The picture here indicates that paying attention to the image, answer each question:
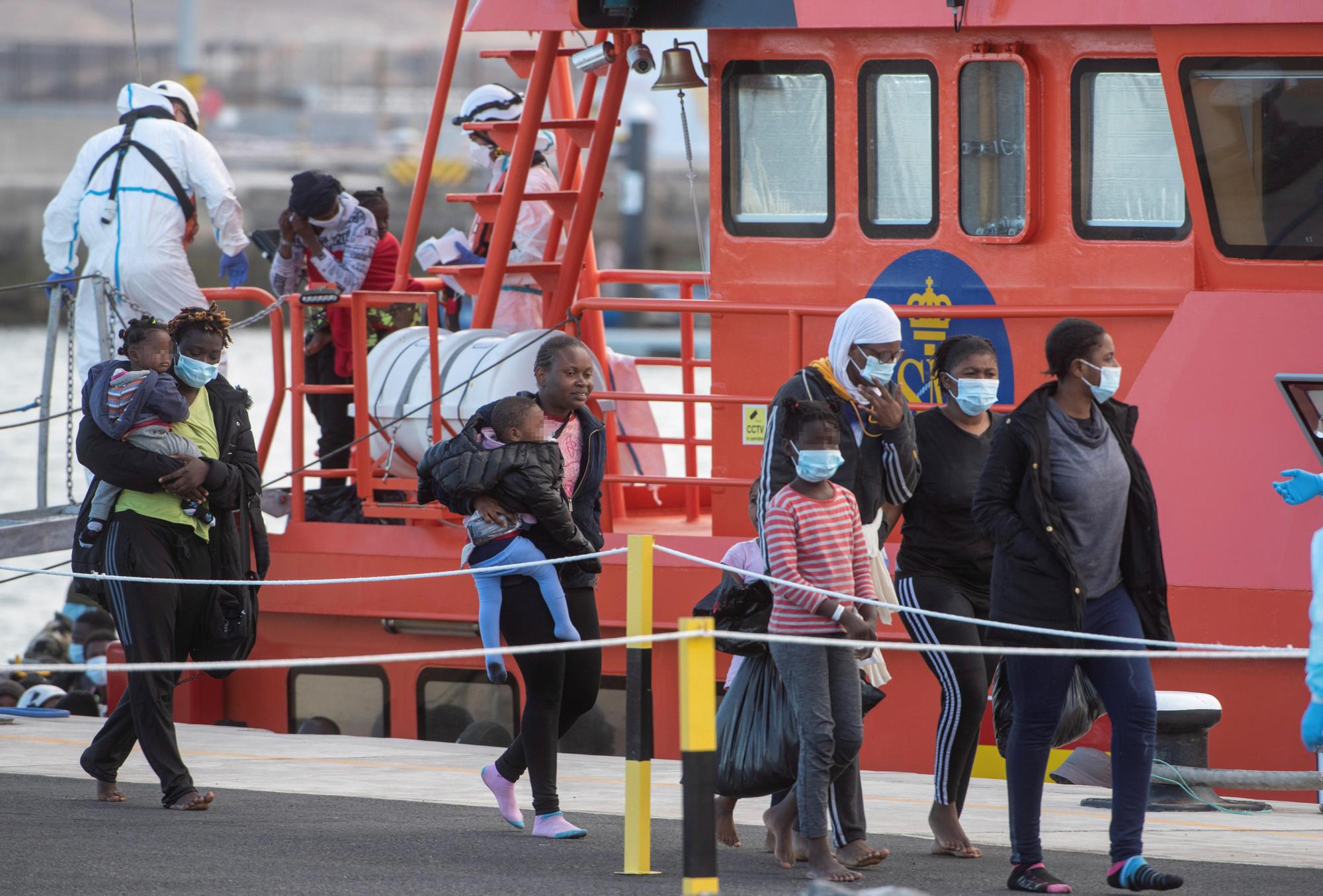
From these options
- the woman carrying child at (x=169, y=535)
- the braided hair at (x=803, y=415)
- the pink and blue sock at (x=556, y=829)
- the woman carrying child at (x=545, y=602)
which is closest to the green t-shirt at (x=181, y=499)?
the woman carrying child at (x=169, y=535)

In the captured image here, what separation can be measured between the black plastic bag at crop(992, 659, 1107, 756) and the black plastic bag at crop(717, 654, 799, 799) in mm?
652

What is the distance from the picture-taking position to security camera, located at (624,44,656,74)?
336 inches

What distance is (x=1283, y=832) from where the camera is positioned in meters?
6.75

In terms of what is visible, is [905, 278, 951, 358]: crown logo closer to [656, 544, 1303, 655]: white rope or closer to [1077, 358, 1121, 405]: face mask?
[656, 544, 1303, 655]: white rope

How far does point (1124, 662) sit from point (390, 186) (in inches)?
2110

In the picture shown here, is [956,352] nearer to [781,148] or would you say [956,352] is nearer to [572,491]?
[572,491]

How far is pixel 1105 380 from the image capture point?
5629 mm

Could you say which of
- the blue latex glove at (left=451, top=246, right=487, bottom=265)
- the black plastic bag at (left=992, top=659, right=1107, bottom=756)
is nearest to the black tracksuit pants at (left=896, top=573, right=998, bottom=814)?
the black plastic bag at (left=992, top=659, right=1107, bottom=756)

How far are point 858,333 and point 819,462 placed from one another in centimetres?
62

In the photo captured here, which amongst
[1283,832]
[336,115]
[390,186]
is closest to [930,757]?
[1283,832]

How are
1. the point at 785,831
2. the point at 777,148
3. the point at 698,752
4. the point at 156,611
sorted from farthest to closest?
the point at 777,148, the point at 156,611, the point at 785,831, the point at 698,752

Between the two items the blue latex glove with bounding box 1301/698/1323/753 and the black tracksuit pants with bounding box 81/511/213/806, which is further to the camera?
the black tracksuit pants with bounding box 81/511/213/806

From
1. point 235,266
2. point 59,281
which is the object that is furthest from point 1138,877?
point 59,281

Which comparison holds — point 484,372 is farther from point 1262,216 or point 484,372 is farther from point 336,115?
point 336,115
